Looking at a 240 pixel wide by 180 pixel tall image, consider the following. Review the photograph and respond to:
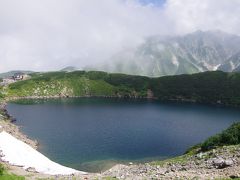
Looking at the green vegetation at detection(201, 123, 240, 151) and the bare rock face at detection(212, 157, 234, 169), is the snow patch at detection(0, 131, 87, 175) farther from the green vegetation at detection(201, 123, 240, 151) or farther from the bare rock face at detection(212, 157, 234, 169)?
the bare rock face at detection(212, 157, 234, 169)

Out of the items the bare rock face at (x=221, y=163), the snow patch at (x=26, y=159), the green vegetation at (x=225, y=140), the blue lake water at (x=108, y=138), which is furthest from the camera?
the blue lake water at (x=108, y=138)

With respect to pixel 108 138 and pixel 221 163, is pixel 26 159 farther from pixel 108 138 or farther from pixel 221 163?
pixel 108 138

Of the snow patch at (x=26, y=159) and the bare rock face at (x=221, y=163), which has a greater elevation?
the bare rock face at (x=221, y=163)

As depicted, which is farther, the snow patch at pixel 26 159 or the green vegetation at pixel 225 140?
the snow patch at pixel 26 159

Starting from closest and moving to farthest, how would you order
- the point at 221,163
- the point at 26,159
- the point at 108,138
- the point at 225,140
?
the point at 221,163, the point at 225,140, the point at 26,159, the point at 108,138

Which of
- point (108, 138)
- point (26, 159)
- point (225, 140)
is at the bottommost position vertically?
point (108, 138)

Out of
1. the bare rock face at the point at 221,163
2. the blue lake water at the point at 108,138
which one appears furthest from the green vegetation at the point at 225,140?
the blue lake water at the point at 108,138

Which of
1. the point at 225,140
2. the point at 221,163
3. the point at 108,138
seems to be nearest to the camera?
the point at 221,163

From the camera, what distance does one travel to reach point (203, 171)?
4872cm

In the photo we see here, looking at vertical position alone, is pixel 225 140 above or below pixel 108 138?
above

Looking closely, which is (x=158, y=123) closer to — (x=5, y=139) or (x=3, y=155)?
(x=5, y=139)

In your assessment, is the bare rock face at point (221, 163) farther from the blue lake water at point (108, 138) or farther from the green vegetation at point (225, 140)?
the blue lake water at point (108, 138)

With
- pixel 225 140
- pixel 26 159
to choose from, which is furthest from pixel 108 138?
pixel 225 140

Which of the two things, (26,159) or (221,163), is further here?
(26,159)
